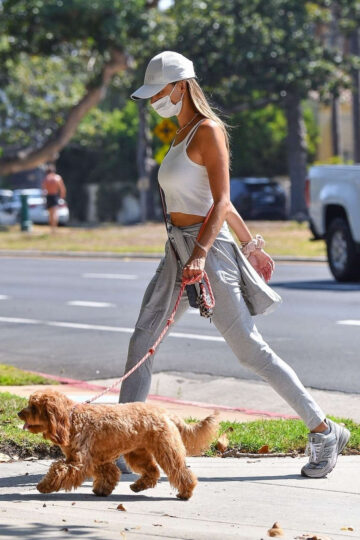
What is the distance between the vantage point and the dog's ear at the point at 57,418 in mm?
5074

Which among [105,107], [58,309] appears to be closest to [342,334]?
[58,309]

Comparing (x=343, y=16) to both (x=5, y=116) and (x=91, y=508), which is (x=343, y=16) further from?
(x=91, y=508)

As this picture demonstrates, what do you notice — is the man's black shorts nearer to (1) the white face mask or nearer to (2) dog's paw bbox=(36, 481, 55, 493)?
(1) the white face mask

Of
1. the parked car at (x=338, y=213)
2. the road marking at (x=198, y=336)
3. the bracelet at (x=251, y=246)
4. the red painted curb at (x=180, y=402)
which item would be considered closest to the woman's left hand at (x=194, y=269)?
the bracelet at (x=251, y=246)

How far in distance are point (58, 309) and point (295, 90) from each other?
2346 cm

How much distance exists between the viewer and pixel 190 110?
5828 millimetres

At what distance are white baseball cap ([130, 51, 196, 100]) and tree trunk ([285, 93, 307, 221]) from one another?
105ft

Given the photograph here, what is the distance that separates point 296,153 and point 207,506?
3363 cm

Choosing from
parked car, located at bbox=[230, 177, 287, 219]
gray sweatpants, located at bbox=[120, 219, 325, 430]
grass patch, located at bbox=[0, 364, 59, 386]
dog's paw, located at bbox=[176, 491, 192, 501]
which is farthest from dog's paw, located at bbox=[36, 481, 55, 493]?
parked car, located at bbox=[230, 177, 287, 219]

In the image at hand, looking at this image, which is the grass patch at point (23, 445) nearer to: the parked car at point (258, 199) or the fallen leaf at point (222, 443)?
the fallen leaf at point (222, 443)

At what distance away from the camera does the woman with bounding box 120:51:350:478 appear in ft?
18.5

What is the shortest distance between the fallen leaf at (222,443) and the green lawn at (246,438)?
42mm

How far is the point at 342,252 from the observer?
16.7 metres

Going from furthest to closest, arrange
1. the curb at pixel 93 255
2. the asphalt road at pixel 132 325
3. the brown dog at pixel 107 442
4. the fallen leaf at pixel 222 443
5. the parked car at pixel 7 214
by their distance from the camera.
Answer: the parked car at pixel 7 214 → the curb at pixel 93 255 → the asphalt road at pixel 132 325 → the fallen leaf at pixel 222 443 → the brown dog at pixel 107 442
